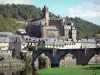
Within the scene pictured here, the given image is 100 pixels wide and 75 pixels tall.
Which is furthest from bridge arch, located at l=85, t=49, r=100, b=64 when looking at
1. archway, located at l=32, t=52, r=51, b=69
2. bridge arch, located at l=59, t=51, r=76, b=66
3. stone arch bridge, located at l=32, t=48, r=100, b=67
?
archway, located at l=32, t=52, r=51, b=69

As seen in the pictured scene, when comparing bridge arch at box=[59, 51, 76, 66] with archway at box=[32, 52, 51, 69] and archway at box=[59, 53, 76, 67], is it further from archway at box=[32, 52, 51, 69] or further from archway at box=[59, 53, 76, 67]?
archway at box=[32, 52, 51, 69]

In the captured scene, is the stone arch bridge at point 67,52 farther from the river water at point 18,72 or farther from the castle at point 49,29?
the castle at point 49,29

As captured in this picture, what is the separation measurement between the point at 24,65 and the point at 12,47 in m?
18.4

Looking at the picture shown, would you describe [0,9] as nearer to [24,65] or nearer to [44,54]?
[44,54]

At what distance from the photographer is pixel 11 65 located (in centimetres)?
5844

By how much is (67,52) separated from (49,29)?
119ft

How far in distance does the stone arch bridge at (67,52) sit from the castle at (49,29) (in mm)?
30905

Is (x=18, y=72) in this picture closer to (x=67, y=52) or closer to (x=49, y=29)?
(x=67, y=52)

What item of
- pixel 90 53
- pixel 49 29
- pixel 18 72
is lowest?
pixel 18 72

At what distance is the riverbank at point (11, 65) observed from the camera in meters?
57.3

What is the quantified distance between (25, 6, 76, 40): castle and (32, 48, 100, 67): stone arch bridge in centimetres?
3091

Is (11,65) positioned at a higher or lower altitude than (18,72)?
higher

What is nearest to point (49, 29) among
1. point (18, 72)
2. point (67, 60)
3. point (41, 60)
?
point (67, 60)

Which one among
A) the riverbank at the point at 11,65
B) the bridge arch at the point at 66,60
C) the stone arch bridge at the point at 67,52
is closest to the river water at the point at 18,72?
the riverbank at the point at 11,65
